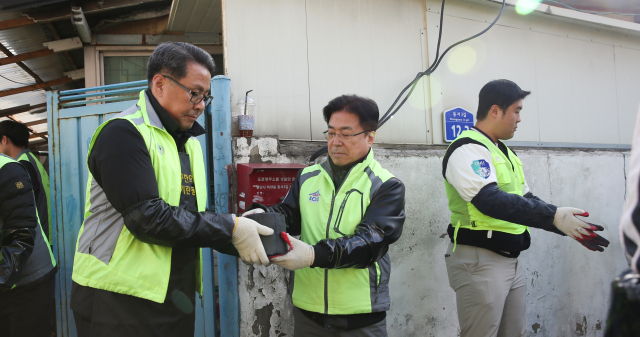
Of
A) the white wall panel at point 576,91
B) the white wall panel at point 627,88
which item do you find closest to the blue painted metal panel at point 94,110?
the white wall panel at point 576,91

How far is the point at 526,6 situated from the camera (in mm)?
4480

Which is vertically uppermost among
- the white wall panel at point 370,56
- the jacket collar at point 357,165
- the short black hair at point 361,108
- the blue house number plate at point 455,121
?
the white wall panel at point 370,56

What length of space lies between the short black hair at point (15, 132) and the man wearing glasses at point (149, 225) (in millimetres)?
2818

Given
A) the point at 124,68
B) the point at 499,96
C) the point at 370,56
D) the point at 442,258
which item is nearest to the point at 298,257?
the point at 499,96

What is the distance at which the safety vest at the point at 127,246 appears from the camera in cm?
167

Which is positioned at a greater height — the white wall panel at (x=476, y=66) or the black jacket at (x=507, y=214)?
the white wall panel at (x=476, y=66)

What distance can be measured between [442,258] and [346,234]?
82.5 inches

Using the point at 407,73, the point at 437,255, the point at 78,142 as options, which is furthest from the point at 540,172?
the point at 78,142

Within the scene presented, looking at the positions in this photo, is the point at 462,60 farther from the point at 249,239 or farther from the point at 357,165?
the point at 249,239

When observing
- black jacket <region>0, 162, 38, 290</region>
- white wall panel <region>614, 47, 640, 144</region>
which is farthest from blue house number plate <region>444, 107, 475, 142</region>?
black jacket <region>0, 162, 38, 290</region>

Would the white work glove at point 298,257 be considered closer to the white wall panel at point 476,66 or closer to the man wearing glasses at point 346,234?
the man wearing glasses at point 346,234

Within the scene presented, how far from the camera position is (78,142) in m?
3.34

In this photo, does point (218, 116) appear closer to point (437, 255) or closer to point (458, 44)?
point (437, 255)

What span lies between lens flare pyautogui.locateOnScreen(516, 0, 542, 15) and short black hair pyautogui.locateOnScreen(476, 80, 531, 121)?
7.05ft
